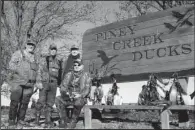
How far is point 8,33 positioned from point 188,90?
23.9 feet

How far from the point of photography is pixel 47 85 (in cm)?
578

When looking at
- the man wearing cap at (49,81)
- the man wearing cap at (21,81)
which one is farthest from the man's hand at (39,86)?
the man wearing cap at (49,81)

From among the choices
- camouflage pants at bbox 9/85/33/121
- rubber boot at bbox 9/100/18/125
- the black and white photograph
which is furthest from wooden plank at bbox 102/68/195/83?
rubber boot at bbox 9/100/18/125

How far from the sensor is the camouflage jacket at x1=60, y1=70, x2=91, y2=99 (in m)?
5.11

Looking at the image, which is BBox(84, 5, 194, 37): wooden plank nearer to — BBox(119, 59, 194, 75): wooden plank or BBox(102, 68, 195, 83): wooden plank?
BBox(119, 59, 194, 75): wooden plank

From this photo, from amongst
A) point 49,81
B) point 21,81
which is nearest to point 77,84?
point 49,81

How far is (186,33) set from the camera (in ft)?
19.2

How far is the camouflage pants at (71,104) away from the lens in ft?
16.7

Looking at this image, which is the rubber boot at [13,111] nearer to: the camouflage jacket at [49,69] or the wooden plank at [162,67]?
the camouflage jacket at [49,69]

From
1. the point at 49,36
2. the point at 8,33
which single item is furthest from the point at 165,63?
the point at 49,36

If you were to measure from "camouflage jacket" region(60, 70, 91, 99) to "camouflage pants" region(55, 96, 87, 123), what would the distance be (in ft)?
0.35

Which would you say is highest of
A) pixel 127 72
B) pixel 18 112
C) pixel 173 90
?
pixel 127 72

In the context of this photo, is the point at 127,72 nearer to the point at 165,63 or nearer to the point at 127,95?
the point at 127,95

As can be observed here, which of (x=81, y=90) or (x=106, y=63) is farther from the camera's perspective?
(x=106, y=63)
